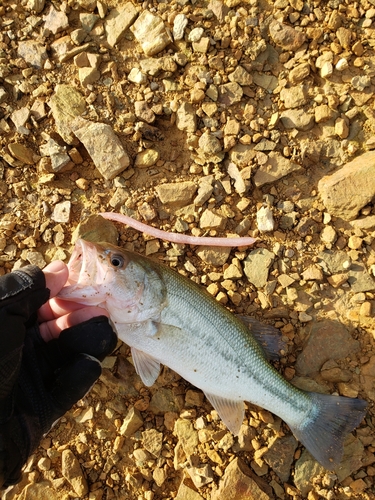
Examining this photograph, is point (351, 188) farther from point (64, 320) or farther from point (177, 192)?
point (64, 320)

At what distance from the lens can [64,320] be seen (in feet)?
12.9

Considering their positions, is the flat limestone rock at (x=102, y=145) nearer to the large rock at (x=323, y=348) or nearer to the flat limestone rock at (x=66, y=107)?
the flat limestone rock at (x=66, y=107)

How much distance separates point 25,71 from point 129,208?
68.3 inches

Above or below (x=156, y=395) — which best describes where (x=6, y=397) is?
above

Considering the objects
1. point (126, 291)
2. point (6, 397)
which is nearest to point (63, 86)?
point (126, 291)

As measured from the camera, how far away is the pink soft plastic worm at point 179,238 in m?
4.41

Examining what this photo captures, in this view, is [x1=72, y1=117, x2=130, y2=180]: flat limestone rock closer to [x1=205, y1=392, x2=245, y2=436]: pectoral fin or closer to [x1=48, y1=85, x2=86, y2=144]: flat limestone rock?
[x1=48, y1=85, x2=86, y2=144]: flat limestone rock

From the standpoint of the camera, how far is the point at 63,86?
462 centimetres

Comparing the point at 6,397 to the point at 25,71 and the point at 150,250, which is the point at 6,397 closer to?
the point at 150,250

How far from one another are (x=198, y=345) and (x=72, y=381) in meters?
1.05

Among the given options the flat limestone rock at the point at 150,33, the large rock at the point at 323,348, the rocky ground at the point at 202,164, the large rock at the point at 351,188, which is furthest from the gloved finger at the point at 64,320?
the flat limestone rock at the point at 150,33

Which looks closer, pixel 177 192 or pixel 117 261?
pixel 117 261

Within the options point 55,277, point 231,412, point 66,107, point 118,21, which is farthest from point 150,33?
point 231,412

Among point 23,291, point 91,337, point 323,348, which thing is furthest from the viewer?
point 323,348
